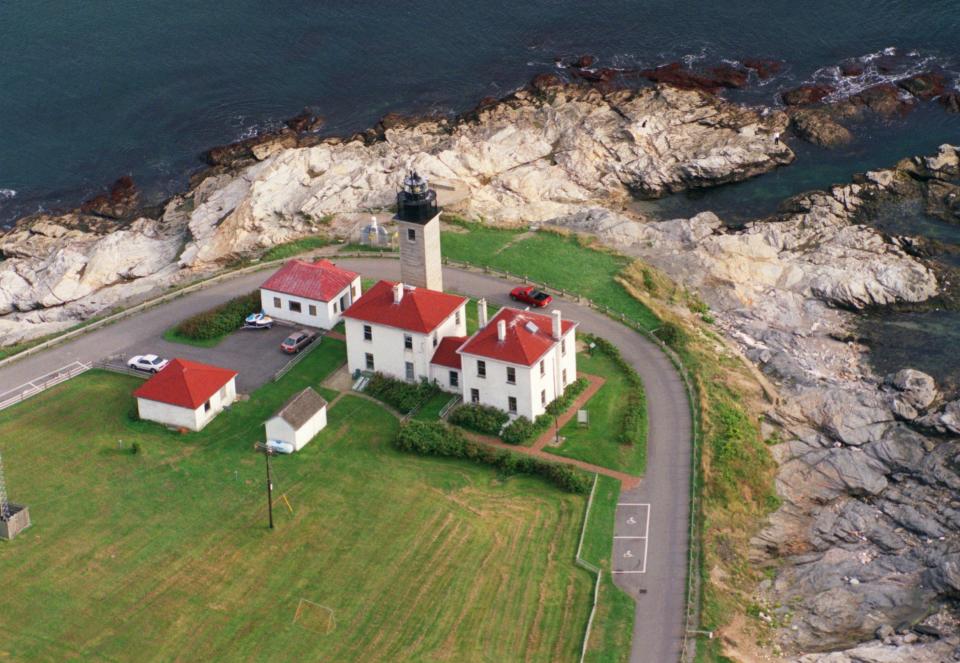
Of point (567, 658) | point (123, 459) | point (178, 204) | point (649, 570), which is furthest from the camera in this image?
point (178, 204)

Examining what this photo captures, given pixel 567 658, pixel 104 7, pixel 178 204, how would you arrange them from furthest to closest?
pixel 104 7, pixel 178 204, pixel 567 658

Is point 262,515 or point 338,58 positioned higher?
point 338,58

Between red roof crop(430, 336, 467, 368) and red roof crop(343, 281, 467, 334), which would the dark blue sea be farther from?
red roof crop(430, 336, 467, 368)

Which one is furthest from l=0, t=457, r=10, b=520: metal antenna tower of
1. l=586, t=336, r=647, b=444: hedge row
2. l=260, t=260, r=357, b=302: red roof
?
l=586, t=336, r=647, b=444: hedge row

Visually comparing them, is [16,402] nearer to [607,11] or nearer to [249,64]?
[249,64]

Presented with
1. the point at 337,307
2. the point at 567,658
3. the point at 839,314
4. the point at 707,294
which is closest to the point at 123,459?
the point at 337,307

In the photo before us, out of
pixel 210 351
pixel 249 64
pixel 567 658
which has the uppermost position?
pixel 249 64

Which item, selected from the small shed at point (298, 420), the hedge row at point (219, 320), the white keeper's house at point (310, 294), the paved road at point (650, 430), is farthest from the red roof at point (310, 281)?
the small shed at point (298, 420)
